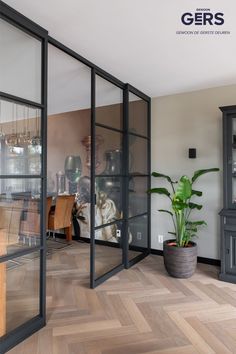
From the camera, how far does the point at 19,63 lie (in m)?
2.12

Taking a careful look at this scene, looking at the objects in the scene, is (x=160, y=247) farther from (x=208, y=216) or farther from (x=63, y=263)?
(x=63, y=263)

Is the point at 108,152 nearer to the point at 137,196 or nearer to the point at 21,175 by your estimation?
the point at 137,196

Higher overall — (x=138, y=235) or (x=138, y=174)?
(x=138, y=174)

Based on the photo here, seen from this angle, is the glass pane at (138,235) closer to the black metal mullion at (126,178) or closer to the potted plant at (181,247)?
the black metal mullion at (126,178)

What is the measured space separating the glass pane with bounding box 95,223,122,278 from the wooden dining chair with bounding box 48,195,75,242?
1.44 m

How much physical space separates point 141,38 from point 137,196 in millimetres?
2262

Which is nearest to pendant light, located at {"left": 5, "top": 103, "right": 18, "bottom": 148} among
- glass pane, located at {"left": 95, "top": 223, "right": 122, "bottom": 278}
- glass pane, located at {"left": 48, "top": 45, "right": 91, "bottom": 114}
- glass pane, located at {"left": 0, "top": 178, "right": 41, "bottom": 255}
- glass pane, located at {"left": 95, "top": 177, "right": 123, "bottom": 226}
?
glass pane, located at {"left": 0, "top": 178, "right": 41, "bottom": 255}

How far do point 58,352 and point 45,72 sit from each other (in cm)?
223

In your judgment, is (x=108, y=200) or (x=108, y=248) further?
(x=108, y=248)

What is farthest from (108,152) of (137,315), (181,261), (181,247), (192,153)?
(137,315)

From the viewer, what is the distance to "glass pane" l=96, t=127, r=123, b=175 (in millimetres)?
3271

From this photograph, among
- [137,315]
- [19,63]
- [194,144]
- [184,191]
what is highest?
[19,63]

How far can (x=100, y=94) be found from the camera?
3273mm

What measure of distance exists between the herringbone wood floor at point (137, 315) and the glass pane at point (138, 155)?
147cm
